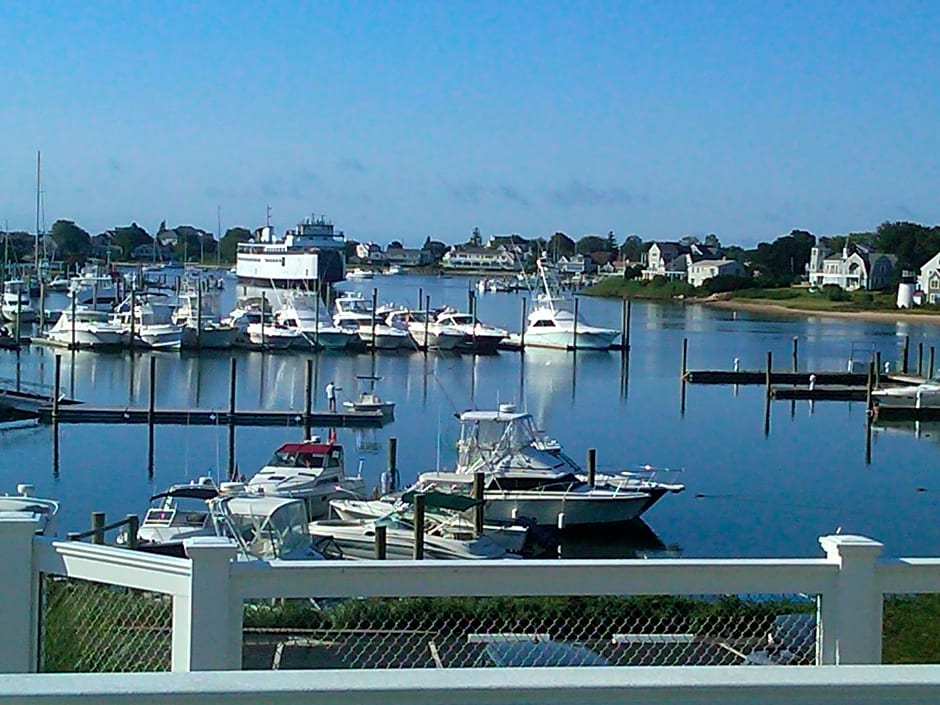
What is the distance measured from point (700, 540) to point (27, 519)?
24.4 meters

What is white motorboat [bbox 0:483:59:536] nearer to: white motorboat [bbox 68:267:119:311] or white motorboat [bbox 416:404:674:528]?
white motorboat [bbox 416:404:674:528]

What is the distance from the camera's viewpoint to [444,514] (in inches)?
997

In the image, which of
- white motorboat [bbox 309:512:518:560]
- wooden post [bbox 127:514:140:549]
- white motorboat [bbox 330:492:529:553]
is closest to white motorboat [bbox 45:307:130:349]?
white motorboat [bbox 330:492:529:553]

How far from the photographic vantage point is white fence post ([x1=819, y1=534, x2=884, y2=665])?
6008 mm

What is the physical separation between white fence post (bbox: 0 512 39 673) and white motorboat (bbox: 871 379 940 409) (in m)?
50.5

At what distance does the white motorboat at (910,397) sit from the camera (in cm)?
5297

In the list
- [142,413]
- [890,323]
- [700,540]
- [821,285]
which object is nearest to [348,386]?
[142,413]

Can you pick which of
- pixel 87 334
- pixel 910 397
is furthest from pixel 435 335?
pixel 910 397

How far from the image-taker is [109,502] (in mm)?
32281

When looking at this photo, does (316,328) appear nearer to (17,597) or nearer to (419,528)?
(419,528)

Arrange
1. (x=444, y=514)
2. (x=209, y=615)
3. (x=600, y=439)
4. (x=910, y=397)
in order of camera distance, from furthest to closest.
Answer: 1. (x=910, y=397)
2. (x=600, y=439)
3. (x=444, y=514)
4. (x=209, y=615)

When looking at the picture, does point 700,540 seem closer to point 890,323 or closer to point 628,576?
point 628,576

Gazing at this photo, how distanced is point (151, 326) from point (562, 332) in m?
25.8

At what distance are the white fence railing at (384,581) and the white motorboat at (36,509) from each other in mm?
362
